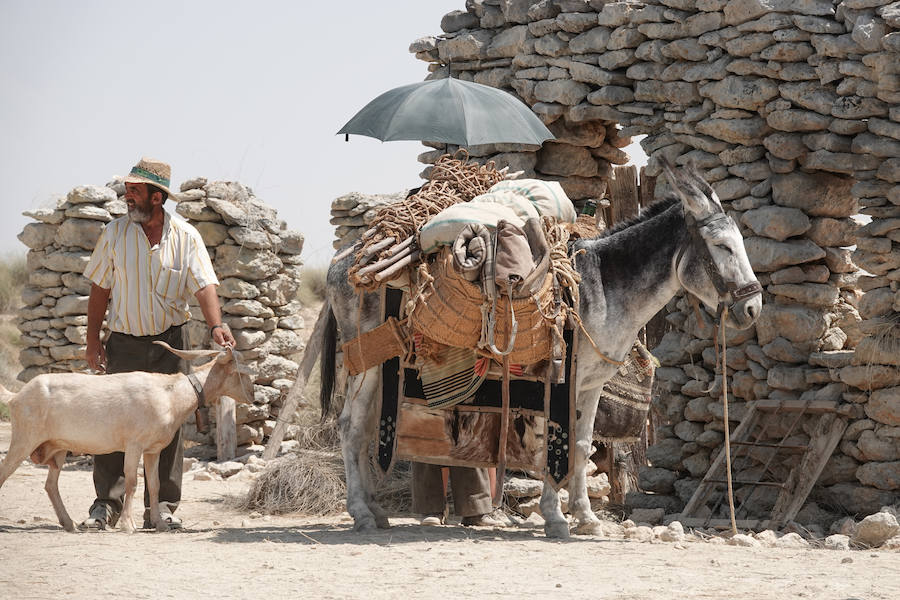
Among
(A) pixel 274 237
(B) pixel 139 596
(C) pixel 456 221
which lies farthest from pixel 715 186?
(B) pixel 139 596

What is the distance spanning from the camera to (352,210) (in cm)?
1299

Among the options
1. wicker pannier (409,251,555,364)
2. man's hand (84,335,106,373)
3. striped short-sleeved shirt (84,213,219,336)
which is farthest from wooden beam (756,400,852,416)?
man's hand (84,335,106,373)

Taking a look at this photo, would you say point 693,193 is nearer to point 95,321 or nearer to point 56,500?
point 95,321

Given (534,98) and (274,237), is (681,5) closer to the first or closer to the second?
(534,98)

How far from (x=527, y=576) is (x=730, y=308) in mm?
2001

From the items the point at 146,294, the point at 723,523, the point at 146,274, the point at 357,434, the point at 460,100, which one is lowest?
the point at 723,523

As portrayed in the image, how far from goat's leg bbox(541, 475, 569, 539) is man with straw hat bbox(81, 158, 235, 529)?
212cm

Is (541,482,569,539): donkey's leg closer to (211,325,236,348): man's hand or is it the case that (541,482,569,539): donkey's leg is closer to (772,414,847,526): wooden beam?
(211,325,236,348): man's hand

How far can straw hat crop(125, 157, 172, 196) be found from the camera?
257 inches

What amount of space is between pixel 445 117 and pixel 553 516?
2810 mm

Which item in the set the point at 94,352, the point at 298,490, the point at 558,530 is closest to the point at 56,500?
the point at 94,352

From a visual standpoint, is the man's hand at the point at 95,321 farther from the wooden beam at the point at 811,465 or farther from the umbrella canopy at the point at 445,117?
the wooden beam at the point at 811,465

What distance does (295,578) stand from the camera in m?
4.77

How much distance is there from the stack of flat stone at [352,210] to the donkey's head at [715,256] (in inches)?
283
